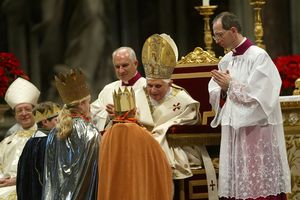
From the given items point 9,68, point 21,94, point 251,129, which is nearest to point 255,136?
point 251,129

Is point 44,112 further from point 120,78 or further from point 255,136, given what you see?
point 255,136

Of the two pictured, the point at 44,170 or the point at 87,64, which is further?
the point at 87,64

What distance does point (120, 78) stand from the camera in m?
10.2

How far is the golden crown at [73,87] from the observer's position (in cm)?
819

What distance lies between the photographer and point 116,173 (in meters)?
7.99

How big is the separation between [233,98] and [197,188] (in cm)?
110

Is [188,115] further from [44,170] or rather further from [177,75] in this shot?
[44,170]

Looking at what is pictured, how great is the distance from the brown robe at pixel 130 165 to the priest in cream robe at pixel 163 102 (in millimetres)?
1044

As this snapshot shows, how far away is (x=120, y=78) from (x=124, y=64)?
273 mm

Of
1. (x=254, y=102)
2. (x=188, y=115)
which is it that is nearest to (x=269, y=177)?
(x=254, y=102)

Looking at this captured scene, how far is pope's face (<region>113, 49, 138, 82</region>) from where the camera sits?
9867 mm

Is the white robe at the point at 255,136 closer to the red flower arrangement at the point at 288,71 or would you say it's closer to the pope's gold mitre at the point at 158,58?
the pope's gold mitre at the point at 158,58

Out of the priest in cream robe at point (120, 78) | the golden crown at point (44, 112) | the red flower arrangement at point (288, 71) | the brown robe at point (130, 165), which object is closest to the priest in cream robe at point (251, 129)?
the brown robe at point (130, 165)

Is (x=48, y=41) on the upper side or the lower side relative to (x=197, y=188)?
upper
